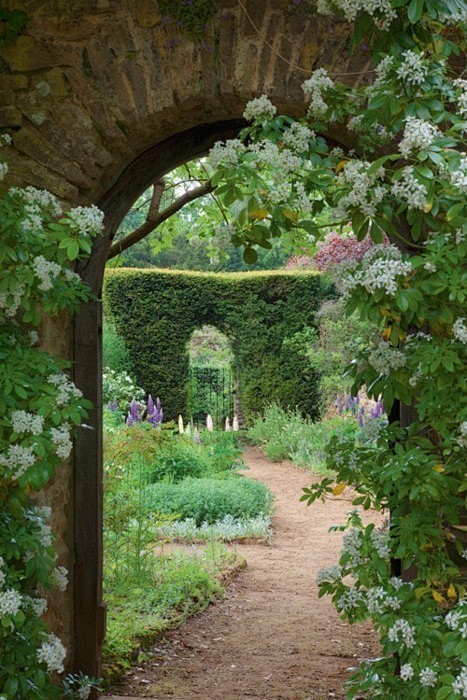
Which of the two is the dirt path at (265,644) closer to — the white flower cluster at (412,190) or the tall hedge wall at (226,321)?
the white flower cluster at (412,190)

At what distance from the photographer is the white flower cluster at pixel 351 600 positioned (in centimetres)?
252

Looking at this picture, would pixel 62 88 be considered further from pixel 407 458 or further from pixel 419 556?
pixel 419 556

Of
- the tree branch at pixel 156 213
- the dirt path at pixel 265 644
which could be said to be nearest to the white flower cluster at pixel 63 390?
the dirt path at pixel 265 644

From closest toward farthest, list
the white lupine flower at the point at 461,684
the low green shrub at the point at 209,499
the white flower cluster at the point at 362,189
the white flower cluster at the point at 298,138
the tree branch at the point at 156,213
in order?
the white lupine flower at the point at 461,684 → the white flower cluster at the point at 362,189 → the white flower cluster at the point at 298,138 → the tree branch at the point at 156,213 → the low green shrub at the point at 209,499

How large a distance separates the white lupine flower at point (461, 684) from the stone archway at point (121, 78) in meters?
1.78

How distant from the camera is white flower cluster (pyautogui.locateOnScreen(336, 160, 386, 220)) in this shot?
2.28m

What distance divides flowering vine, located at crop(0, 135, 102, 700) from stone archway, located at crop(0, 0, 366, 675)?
0.34 m

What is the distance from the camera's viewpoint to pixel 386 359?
2445 millimetres

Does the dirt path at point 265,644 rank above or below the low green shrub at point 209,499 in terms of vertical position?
below

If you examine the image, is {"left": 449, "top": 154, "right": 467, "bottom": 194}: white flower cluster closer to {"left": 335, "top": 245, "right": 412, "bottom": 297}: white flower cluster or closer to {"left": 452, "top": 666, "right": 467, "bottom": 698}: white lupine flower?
{"left": 335, "top": 245, "right": 412, "bottom": 297}: white flower cluster

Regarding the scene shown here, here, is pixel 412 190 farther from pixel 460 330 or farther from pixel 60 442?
pixel 60 442

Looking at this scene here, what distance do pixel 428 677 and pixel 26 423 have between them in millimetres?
1270

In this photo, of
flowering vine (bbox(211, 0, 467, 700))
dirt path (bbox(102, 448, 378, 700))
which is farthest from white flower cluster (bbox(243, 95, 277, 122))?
dirt path (bbox(102, 448, 378, 700))

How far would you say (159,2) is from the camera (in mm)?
3068
